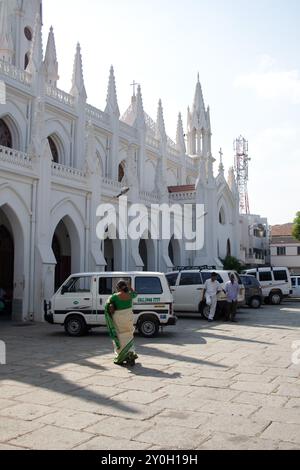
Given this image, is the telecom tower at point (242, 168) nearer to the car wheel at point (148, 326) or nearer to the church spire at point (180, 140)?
the church spire at point (180, 140)

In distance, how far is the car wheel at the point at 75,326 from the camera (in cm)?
1379

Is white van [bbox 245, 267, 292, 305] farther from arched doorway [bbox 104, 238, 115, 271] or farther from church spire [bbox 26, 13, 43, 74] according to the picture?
church spire [bbox 26, 13, 43, 74]

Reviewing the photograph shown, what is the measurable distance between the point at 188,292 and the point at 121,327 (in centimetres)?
990

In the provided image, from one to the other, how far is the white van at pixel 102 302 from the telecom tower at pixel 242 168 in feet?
181

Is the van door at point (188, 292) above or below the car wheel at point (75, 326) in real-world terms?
above

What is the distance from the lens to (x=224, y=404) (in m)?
6.61

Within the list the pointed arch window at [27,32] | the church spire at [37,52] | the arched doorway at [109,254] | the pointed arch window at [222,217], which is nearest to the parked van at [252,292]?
the arched doorway at [109,254]

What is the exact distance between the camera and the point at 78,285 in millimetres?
13953

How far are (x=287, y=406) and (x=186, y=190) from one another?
28.3m

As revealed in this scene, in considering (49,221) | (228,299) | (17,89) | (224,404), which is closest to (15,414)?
(224,404)

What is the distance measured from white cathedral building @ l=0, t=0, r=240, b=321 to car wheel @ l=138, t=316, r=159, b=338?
19.4 feet

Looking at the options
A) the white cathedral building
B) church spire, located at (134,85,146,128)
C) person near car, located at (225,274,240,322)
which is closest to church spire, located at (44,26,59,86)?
the white cathedral building
